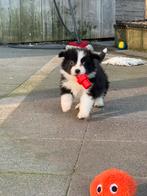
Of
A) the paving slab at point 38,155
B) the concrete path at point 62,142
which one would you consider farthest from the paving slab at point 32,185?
the paving slab at point 38,155

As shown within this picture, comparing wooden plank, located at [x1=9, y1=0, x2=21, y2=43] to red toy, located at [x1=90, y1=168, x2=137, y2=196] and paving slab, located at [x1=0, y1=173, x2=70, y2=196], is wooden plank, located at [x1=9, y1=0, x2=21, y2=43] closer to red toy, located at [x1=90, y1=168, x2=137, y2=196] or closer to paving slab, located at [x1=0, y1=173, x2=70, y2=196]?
paving slab, located at [x1=0, y1=173, x2=70, y2=196]

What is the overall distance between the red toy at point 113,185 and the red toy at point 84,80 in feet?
7.99

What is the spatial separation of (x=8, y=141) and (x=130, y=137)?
1.32m

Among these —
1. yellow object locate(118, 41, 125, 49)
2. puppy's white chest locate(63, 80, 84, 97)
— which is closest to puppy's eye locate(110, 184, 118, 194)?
puppy's white chest locate(63, 80, 84, 97)

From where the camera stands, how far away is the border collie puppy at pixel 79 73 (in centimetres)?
597

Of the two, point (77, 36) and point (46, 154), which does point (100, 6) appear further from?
point (46, 154)

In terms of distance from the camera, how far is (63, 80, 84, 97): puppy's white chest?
618cm

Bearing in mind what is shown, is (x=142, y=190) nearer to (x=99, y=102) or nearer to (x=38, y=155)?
(x=38, y=155)

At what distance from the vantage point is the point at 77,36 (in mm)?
13688

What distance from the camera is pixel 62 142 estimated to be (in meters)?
5.25

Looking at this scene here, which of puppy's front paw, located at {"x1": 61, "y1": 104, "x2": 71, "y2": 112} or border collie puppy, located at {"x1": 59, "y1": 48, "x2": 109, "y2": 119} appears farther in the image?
puppy's front paw, located at {"x1": 61, "y1": 104, "x2": 71, "y2": 112}

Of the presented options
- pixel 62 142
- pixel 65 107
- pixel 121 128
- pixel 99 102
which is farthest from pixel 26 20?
pixel 62 142

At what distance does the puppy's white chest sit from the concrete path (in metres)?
0.34

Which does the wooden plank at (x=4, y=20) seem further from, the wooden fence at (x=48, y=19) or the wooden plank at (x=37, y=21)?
the wooden plank at (x=37, y=21)
